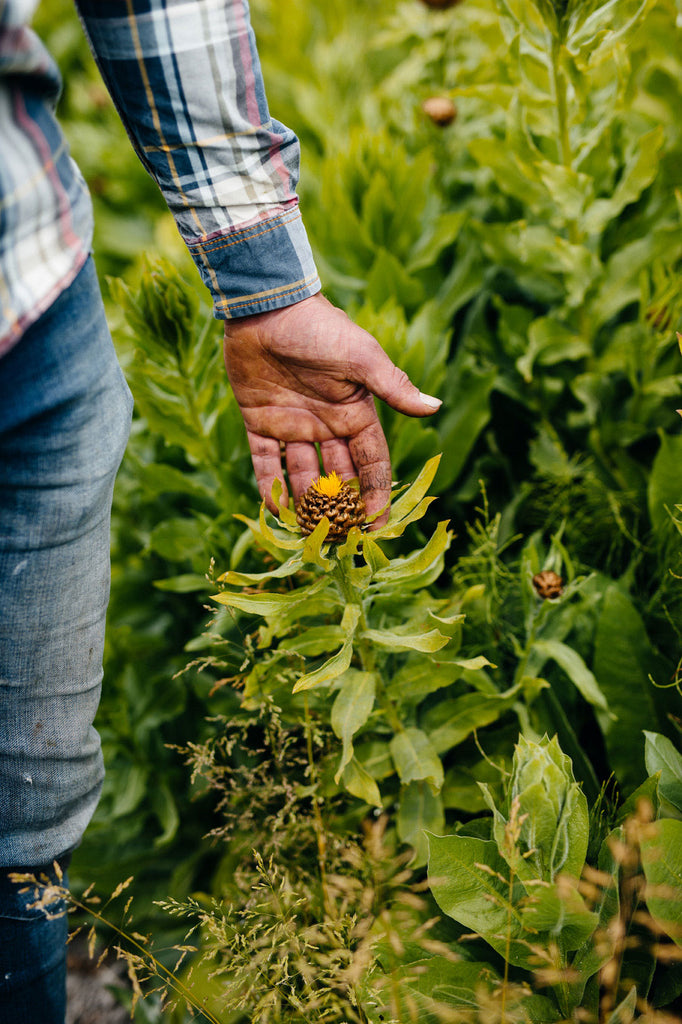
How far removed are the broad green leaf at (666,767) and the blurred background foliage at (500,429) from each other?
182 millimetres

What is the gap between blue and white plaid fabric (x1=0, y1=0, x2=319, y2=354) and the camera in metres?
0.89

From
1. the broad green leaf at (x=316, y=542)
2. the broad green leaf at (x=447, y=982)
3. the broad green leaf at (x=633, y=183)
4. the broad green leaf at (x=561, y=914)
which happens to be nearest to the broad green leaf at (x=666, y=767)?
the broad green leaf at (x=561, y=914)

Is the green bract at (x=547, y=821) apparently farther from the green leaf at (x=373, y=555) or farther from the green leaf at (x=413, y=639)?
the green leaf at (x=373, y=555)

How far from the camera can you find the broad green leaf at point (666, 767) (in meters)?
1.22

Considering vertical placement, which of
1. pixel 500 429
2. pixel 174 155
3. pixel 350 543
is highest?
pixel 174 155

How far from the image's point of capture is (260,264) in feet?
3.99

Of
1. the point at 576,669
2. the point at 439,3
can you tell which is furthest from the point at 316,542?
the point at 439,3

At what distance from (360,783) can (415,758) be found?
122 millimetres

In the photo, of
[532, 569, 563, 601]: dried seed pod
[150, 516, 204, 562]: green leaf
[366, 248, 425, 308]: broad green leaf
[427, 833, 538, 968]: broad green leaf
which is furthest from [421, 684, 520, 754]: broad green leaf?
[366, 248, 425, 308]: broad green leaf

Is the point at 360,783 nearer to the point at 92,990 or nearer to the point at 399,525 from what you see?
the point at 399,525

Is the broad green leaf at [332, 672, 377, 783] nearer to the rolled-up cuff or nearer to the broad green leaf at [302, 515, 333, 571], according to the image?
the broad green leaf at [302, 515, 333, 571]

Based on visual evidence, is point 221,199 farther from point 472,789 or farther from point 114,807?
point 114,807

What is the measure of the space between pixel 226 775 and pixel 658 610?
1.06m

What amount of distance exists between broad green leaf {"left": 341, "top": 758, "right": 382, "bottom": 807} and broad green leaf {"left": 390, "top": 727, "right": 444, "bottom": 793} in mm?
69
